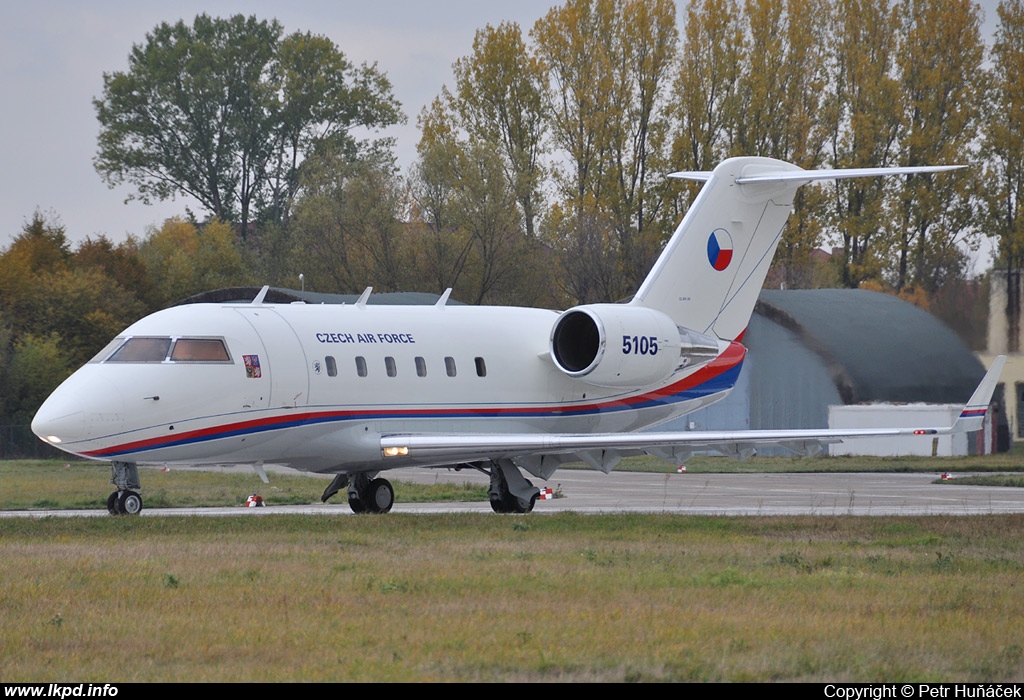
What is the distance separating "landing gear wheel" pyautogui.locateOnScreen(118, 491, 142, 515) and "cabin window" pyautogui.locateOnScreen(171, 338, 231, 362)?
2.20 m

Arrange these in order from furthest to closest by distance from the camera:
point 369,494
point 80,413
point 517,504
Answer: point 517,504 < point 369,494 < point 80,413

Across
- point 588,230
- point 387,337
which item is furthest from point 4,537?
point 588,230

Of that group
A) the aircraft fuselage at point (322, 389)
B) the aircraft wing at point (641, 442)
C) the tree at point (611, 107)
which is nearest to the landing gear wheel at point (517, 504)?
the aircraft wing at point (641, 442)

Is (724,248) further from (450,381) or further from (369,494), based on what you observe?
(369,494)

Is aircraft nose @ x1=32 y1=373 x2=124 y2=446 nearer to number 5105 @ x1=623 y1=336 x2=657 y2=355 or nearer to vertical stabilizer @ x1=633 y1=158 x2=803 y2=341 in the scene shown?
number 5105 @ x1=623 y1=336 x2=657 y2=355

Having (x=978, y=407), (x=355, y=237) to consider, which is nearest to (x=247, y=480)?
(x=978, y=407)

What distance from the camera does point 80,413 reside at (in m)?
17.9

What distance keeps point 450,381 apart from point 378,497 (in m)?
2.10

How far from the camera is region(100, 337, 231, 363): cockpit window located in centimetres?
1891

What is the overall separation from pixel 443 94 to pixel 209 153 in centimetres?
2193

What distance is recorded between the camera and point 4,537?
16875 mm

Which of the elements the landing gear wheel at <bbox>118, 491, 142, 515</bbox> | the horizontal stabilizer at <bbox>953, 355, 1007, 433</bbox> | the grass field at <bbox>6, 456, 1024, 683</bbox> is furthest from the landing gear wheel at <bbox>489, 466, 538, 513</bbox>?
the horizontal stabilizer at <bbox>953, 355, 1007, 433</bbox>

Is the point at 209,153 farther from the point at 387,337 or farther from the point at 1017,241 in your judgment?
the point at 387,337

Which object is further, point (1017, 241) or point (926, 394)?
point (1017, 241)
